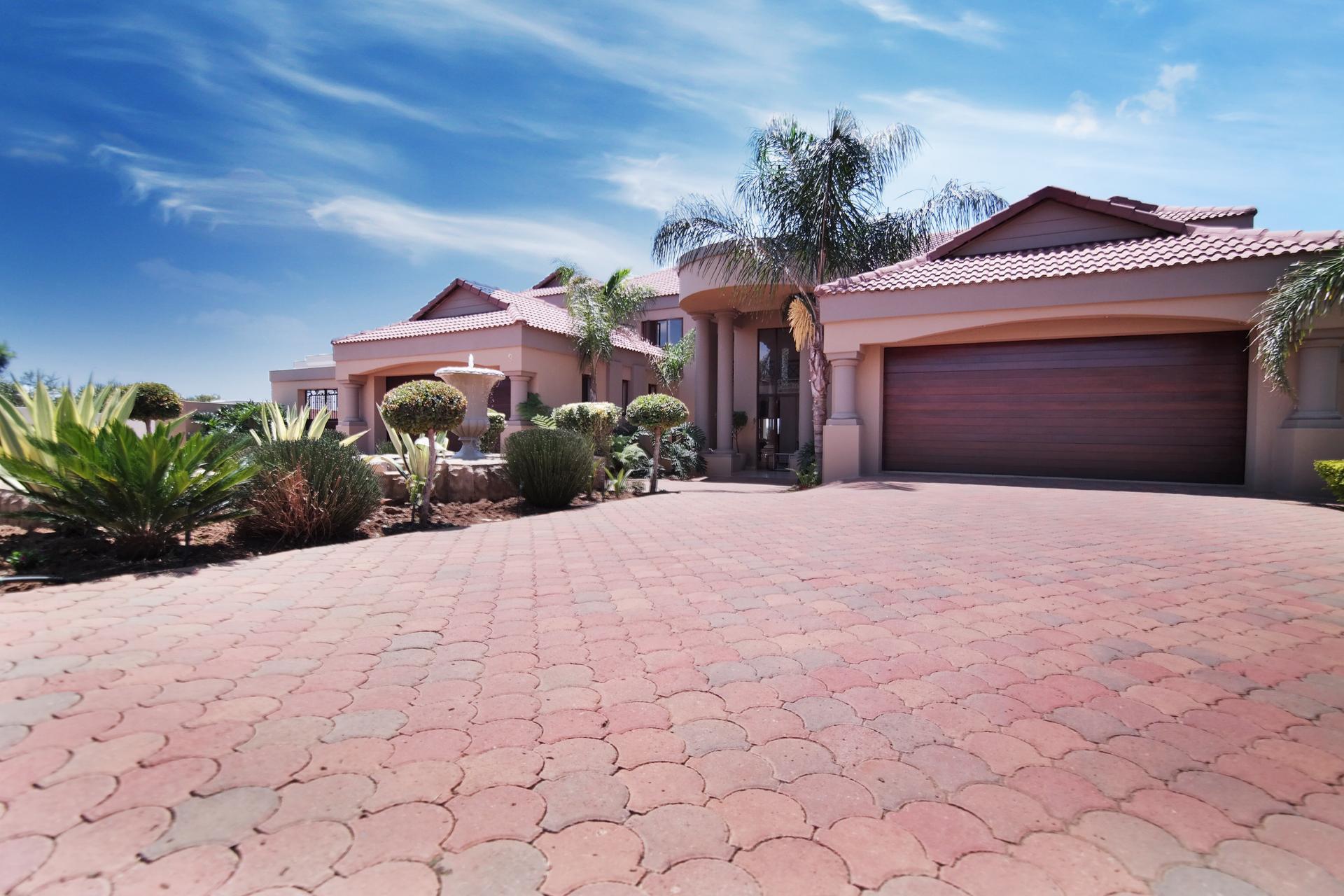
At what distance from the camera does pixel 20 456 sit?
5.14m

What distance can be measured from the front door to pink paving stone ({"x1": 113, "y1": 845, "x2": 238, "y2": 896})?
2041cm

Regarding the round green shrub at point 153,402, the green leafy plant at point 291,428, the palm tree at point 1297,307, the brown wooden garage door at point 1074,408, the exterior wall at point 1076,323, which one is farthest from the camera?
the round green shrub at point 153,402

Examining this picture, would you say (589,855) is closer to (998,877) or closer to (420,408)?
(998,877)

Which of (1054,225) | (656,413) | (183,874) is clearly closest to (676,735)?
(183,874)

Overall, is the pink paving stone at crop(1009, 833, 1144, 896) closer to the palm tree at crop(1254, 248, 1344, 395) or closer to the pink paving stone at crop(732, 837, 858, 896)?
the pink paving stone at crop(732, 837, 858, 896)

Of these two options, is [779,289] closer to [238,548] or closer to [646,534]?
[646,534]

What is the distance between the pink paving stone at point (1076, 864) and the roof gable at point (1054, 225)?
1486cm

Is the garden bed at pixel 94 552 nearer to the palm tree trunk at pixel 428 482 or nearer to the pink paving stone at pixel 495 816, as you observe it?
the palm tree trunk at pixel 428 482

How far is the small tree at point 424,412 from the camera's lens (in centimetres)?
750

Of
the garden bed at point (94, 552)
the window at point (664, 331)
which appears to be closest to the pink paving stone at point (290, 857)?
the garden bed at point (94, 552)

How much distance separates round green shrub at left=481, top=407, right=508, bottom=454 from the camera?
1742 centimetres

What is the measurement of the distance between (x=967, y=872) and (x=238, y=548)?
6.11 meters

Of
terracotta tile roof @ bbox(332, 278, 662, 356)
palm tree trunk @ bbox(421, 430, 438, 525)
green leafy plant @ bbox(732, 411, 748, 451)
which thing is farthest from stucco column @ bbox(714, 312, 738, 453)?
palm tree trunk @ bbox(421, 430, 438, 525)

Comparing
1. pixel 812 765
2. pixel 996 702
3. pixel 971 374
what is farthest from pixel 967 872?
pixel 971 374
